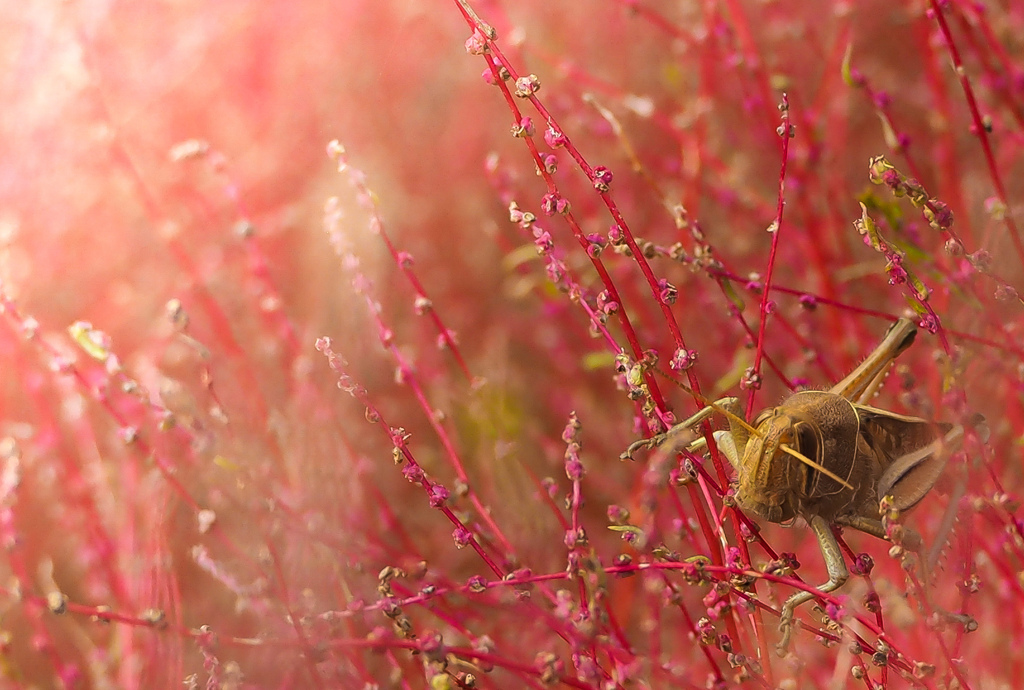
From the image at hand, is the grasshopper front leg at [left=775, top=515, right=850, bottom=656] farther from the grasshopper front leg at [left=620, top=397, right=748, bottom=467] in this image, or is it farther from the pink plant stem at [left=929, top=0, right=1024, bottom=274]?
the pink plant stem at [left=929, top=0, right=1024, bottom=274]

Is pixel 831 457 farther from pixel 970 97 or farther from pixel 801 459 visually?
pixel 970 97

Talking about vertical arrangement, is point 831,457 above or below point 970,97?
below

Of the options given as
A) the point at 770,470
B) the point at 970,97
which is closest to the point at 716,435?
the point at 770,470

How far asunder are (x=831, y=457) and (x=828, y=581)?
3.1 inches

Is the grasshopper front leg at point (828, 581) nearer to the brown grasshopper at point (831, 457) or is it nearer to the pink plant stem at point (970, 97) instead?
the brown grasshopper at point (831, 457)

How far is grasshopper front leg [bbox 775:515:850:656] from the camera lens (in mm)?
463

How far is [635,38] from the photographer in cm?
140

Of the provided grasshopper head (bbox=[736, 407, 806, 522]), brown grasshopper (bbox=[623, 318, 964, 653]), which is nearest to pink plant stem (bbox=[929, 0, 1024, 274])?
brown grasshopper (bbox=[623, 318, 964, 653])

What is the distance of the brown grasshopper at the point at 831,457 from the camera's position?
1.51 feet

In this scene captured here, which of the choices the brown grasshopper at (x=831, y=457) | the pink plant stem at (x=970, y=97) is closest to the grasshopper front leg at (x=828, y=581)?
the brown grasshopper at (x=831, y=457)

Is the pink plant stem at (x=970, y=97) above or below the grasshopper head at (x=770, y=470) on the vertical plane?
above

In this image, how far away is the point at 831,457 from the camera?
490 mm

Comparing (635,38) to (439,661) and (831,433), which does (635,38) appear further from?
(439,661)

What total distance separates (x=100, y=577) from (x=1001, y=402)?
1046mm
